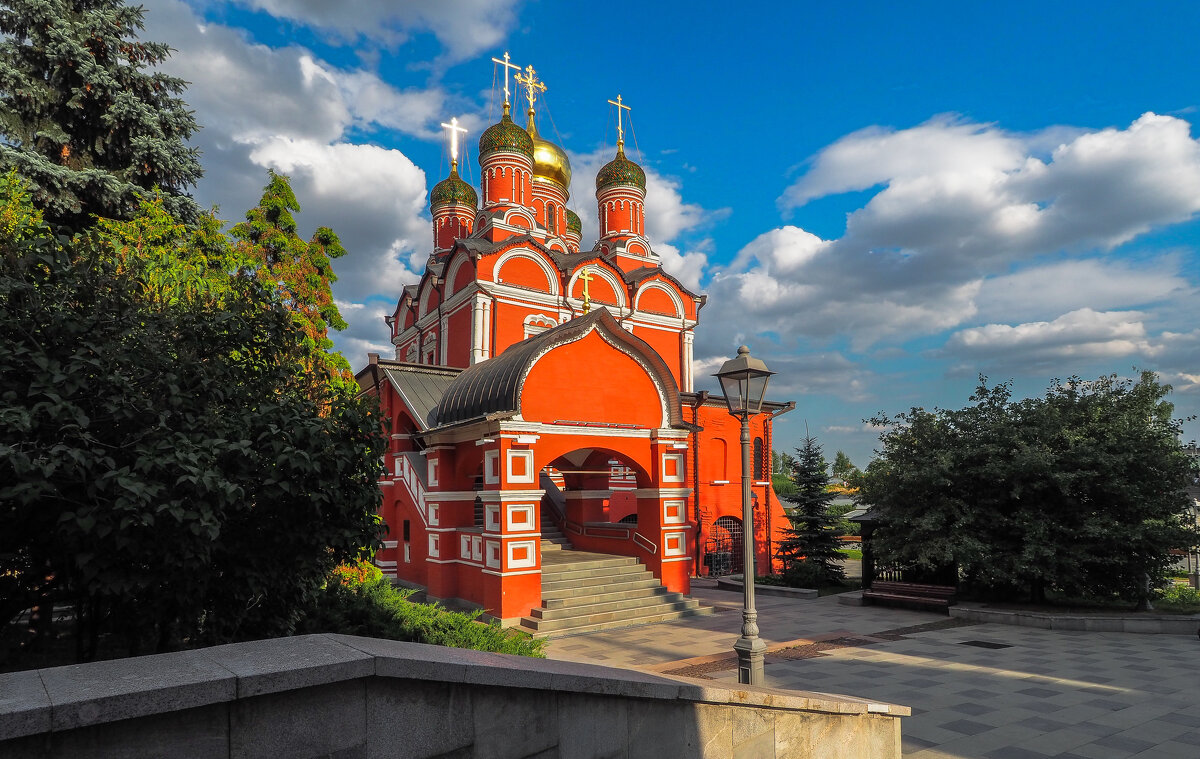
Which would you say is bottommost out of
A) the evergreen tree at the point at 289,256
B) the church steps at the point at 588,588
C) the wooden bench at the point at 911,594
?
the wooden bench at the point at 911,594

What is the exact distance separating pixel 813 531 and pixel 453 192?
2403 cm

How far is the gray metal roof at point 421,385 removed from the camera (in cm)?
1752

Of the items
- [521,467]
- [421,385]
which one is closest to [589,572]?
[521,467]

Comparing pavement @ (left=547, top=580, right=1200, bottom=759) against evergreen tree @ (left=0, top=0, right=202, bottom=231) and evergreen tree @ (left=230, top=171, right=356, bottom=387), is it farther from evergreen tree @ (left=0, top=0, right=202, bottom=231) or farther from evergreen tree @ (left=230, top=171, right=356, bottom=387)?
evergreen tree @ (left=0, top=0, right=202, bottom=231)

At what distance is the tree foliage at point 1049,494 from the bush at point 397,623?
11596mm

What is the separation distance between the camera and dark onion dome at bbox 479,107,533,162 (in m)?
30.1

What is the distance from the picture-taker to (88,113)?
12828 millimetres

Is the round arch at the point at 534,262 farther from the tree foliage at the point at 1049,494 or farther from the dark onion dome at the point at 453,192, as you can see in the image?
the tree foliage at the point at 1049,494

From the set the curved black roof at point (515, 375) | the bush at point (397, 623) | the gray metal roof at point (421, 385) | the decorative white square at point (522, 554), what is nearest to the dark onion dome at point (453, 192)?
the gray metal roof at point (421, 385)

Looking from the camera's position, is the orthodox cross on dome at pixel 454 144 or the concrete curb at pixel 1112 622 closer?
the concrete curb at pixel 1112 622

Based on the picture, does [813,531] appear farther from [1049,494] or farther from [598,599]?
[598,599]

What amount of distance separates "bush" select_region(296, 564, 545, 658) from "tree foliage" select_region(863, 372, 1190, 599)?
11596 mm

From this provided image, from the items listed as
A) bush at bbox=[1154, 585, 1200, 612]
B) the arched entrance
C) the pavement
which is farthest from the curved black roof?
bush at bbox=[1154, 585, 1200, 612]

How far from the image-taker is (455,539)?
15.8 m
